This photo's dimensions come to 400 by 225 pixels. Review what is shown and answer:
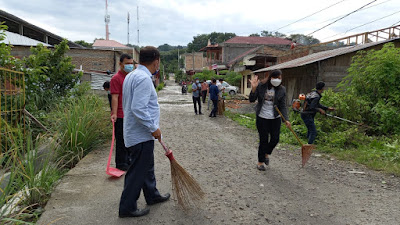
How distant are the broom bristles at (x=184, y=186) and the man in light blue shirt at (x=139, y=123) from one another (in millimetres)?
305

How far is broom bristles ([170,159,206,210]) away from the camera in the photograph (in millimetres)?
3006

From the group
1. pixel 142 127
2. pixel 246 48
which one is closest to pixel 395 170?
pixel 142 127

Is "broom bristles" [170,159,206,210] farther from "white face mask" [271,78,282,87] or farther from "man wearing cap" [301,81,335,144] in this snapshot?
"man wearing cap" [301,81,335,144]

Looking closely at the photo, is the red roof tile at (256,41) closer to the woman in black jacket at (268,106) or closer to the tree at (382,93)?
the tree at (382,93)

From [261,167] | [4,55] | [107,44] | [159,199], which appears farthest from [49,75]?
[107,44]

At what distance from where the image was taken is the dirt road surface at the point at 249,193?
296cm

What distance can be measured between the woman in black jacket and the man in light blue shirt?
214cm

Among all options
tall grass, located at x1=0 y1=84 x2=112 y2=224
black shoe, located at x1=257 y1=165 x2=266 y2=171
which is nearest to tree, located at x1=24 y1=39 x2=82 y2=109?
tall grass, located at x1=0 y1=84 x2=112 y2=224

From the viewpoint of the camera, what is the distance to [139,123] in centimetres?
277

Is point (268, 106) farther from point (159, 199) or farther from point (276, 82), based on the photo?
point (159, 199)

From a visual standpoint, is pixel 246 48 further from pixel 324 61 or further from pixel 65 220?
pixel 65 220

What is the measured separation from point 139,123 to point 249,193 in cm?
183

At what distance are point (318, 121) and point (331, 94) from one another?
1087 millimetres

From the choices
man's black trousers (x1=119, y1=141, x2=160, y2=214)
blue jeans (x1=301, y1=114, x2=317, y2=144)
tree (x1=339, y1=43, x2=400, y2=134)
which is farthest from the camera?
tree (x1=339, y1=43, x2=400, y2=134)
